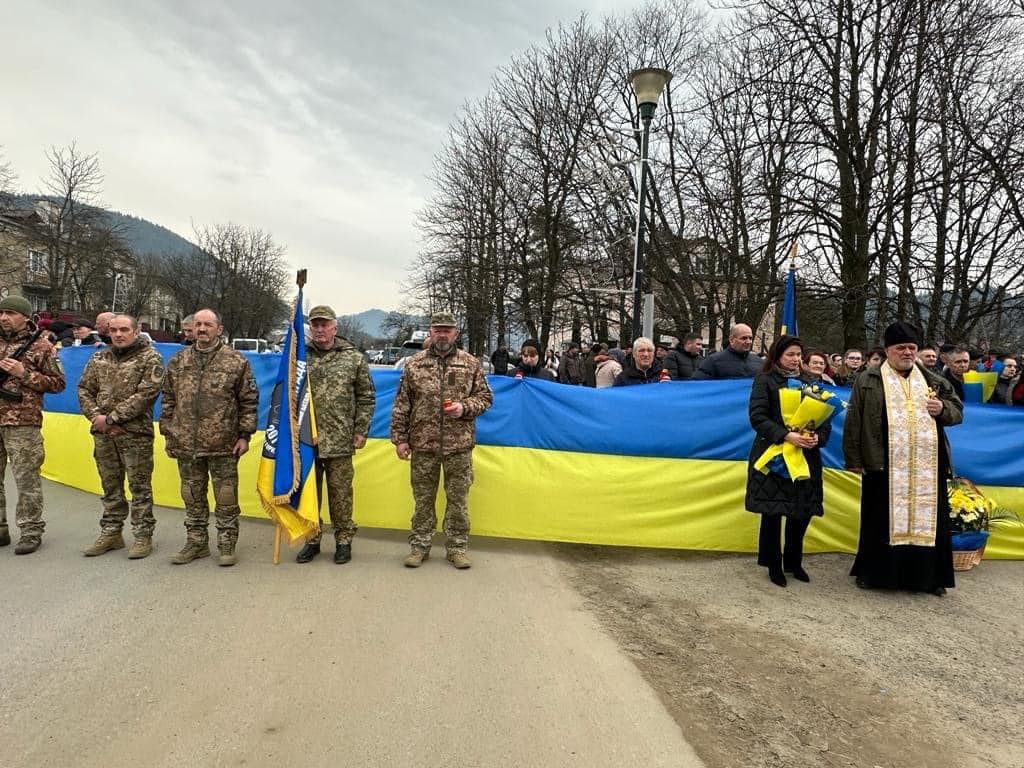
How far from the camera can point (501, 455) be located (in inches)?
225

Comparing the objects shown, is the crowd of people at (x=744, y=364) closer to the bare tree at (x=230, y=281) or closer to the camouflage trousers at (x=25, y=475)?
the camouflage trousers at (x=25, y=475)

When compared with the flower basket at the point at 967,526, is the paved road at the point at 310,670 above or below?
below

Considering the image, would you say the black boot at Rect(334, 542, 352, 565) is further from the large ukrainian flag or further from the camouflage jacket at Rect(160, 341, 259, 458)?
the camouflage jacket at Rect(160, 341, 259, 458)

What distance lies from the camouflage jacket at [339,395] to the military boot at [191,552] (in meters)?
1.18

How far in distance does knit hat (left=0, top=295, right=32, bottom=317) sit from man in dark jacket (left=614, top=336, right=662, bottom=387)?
549cm

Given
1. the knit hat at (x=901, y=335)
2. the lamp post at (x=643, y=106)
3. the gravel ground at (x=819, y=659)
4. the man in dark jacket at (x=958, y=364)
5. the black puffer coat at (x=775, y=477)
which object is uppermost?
the lamp post at (x=643, y=106)

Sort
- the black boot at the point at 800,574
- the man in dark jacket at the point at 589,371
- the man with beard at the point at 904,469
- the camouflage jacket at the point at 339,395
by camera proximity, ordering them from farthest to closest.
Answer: the man in dark jacket at the point at 589,371
the camouflage jacket at the point at 339,395
the black boot at the point at 800,574
the man with beard at the point at 904,469

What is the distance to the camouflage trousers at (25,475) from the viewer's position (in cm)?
513

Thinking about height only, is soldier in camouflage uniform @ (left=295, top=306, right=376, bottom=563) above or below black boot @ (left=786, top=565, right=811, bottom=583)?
above

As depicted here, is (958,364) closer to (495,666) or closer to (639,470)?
(639,470)

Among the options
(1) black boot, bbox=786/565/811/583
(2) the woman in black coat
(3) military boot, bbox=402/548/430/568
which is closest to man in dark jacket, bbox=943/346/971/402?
(2) the woman in black coat

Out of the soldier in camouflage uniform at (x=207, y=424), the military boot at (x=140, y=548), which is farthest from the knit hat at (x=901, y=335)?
the military boot at (x=140, y=548)

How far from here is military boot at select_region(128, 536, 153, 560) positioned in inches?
196

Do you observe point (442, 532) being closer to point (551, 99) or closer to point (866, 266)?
point (866, 266)
